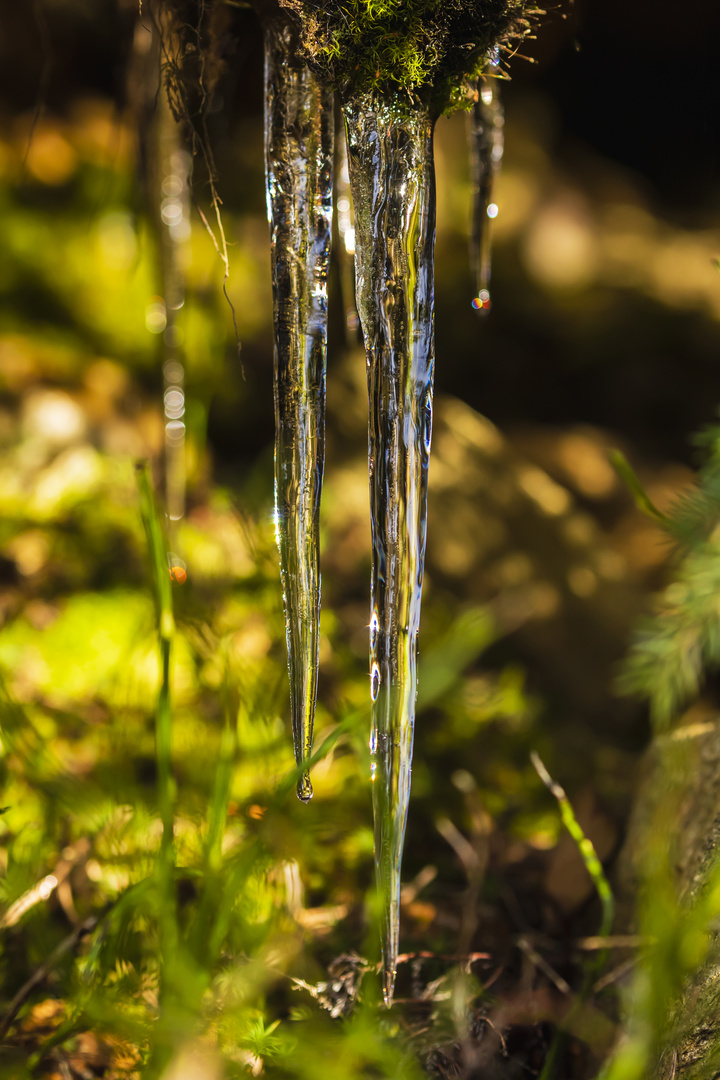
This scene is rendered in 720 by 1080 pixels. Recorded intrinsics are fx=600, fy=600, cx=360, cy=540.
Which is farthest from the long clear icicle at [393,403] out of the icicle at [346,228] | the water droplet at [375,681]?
the icicle at [346,228]

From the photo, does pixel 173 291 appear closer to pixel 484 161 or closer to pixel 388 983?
pixel 484 161

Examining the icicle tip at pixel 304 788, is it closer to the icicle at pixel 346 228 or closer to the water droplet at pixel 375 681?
the water droplet at pixel 375 681

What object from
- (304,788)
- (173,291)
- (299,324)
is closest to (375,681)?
(304,788)

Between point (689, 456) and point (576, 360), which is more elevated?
point (576, 360)

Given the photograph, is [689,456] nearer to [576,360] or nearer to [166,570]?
[576,360]

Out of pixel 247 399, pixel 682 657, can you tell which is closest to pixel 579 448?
pixel 247 399

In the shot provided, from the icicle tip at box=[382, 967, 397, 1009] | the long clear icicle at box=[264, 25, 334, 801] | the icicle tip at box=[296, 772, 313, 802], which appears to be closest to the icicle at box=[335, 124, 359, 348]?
the long clear icicle at box=[264, 25, 334, 801]
